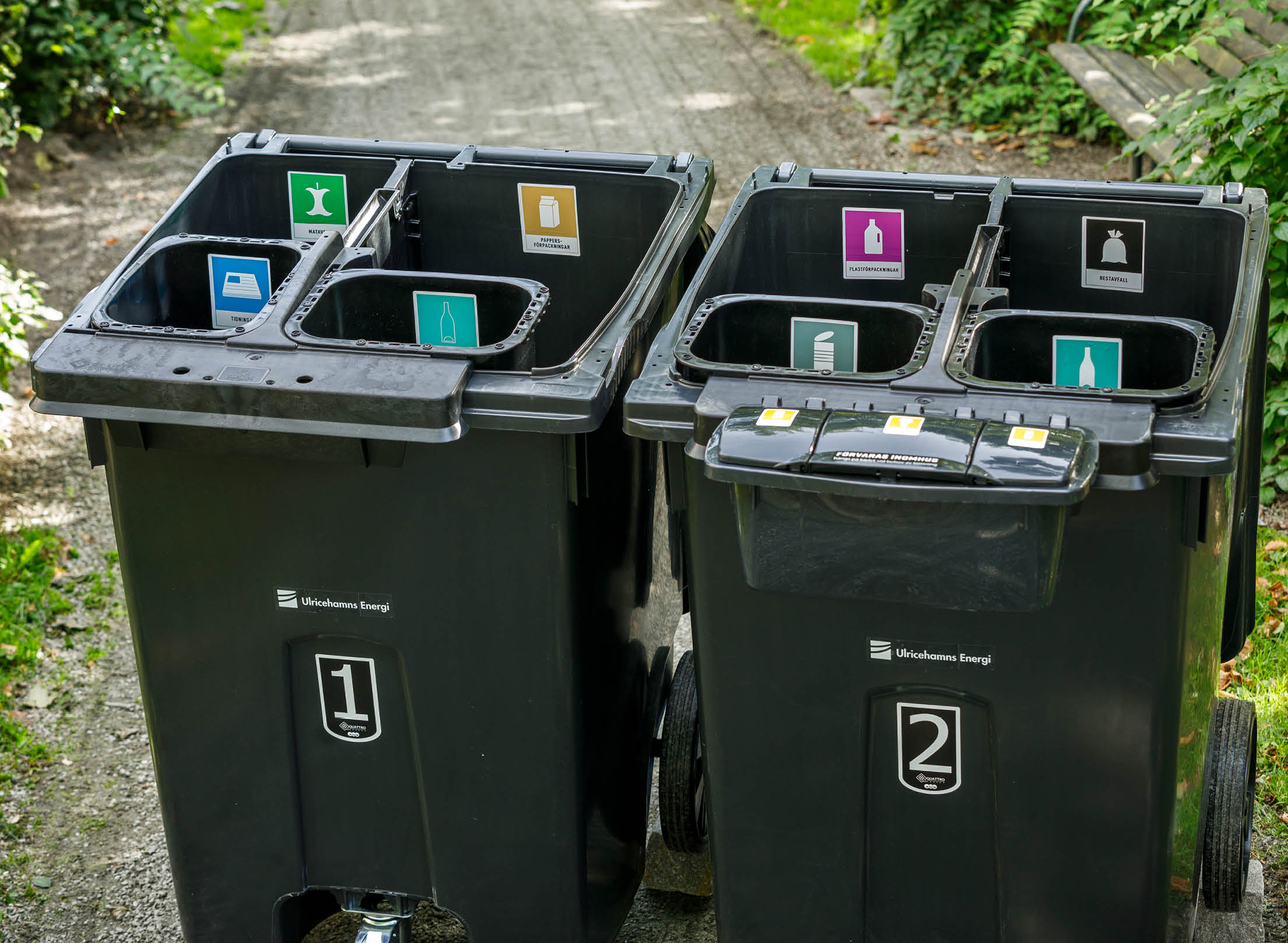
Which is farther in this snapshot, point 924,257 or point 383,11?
point 383,11

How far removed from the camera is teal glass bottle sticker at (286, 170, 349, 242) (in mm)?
3375

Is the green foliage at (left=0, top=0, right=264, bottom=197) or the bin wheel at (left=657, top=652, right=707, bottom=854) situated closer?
the bin wheel at (left=657, top=652, right=707, bottom=854)

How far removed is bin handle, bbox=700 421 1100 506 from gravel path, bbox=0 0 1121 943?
1.54 meters

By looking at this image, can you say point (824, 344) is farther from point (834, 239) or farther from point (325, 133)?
point (325, 133)

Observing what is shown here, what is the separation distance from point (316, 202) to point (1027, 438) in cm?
199

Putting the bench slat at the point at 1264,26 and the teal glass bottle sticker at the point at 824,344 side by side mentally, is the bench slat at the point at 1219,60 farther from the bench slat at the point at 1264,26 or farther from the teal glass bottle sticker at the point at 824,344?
the teal glass bottle sticker at the point at 824,344

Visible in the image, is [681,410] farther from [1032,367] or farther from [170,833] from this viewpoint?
[170,833]

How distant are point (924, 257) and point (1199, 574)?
107 cm

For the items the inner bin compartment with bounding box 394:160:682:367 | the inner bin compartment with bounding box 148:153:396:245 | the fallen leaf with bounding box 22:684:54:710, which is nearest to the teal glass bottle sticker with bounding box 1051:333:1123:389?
the inner bin compartment with bounding box 394:160:682:367

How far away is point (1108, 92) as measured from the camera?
22.2 ft

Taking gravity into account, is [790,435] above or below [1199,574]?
above

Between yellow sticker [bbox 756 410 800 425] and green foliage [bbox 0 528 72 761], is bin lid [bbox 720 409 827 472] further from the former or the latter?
green foliage [bbox 0 528 72 761]

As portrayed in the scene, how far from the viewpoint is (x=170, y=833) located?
9.41 feet

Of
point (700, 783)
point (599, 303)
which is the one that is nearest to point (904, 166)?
point (599, 303)
